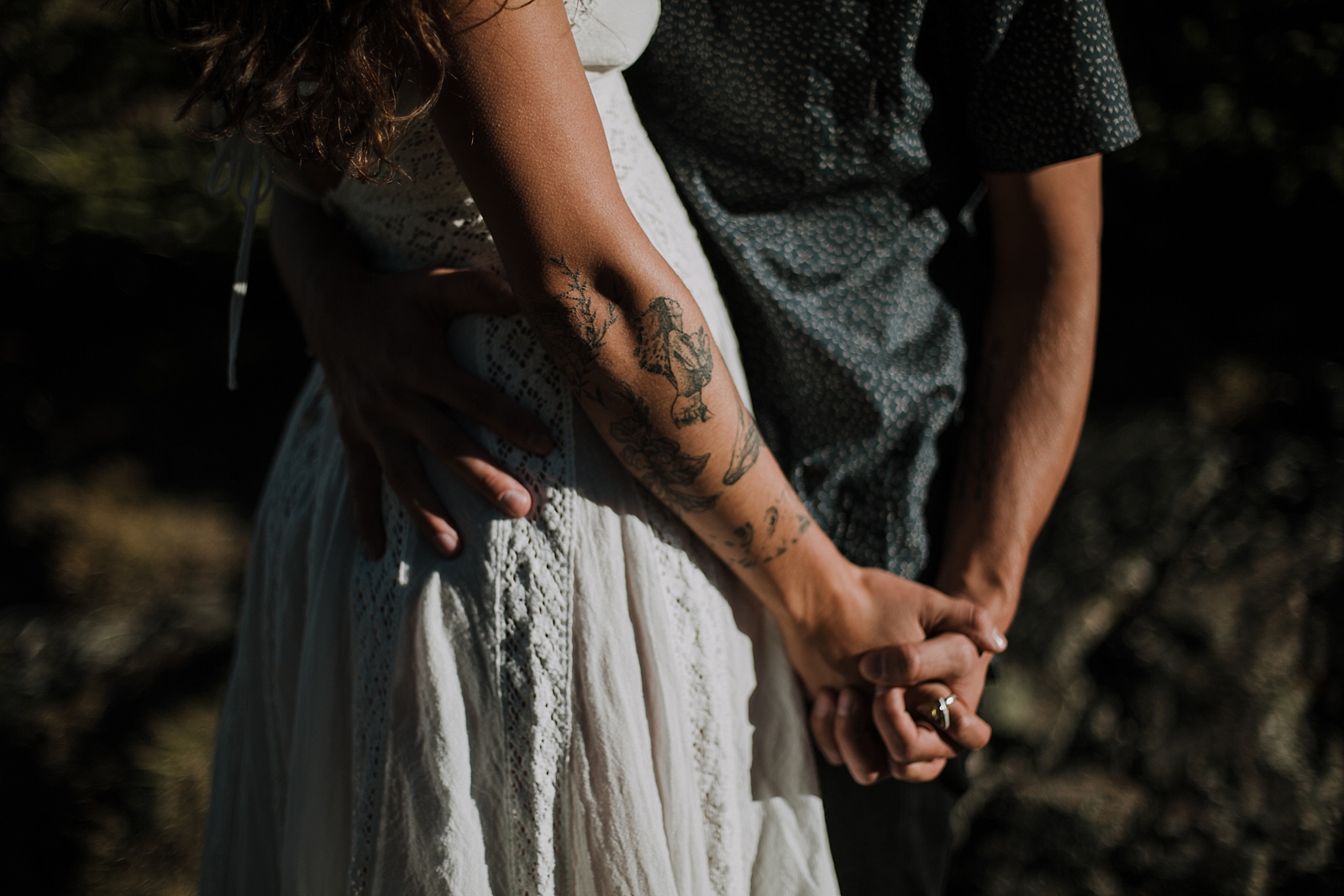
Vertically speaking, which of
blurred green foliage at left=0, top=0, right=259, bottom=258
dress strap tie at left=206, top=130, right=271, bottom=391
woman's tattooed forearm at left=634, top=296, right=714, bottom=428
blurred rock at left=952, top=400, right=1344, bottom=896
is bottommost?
→ blurred rock at left=952, top=400, right=1344, bottom=896

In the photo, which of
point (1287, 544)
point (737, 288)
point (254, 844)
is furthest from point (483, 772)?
point (1287, 544)

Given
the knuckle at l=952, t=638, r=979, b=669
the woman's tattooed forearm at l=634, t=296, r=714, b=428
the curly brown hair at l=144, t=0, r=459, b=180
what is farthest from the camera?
the knuckle at l=952, t=638, r=979, b=669

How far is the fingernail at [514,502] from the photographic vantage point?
0.92 metres

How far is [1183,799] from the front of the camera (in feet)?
7.20

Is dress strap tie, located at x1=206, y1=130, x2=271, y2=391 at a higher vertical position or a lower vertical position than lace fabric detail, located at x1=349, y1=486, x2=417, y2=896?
higher

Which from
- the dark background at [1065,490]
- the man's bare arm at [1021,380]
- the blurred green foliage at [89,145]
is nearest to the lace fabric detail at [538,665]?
the man's bare arm at [1021,380]

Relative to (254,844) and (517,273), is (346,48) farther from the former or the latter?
(254,844)

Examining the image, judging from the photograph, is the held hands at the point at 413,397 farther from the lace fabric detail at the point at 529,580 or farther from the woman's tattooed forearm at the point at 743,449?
the woman's tattooed forearm at the point at 743,449

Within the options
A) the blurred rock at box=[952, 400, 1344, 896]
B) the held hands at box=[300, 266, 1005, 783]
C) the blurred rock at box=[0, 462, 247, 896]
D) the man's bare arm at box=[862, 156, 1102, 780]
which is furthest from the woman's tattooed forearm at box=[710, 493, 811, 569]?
the blurred rock at box=[0, 462, 247, 896]

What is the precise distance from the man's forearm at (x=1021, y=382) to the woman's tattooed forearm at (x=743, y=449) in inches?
16.1

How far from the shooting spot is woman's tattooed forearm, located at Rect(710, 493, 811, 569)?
990 millimetres

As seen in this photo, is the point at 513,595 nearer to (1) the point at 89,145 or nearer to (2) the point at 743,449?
(2) the point at 743,449

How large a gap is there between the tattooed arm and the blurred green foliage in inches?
129

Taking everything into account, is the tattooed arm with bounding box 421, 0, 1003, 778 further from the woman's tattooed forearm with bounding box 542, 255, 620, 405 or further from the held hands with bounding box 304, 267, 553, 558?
the held hands with bounding box 304, 267, 553, 558
